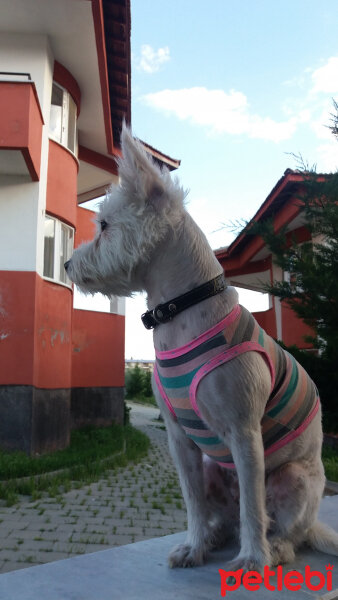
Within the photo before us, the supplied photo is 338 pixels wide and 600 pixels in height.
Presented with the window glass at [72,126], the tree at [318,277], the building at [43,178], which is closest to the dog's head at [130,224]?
the tree at [318,277]

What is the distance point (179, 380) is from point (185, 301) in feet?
1.04

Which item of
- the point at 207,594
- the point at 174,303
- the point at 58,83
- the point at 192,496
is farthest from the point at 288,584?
the point at 58,83

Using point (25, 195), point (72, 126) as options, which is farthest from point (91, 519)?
point (72, 126)

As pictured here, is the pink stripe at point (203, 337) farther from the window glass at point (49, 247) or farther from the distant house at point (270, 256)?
the window glass at point (49, 247)

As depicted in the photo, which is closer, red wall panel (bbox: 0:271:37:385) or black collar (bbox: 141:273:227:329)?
black collar (bbox: 141:273:227:329)

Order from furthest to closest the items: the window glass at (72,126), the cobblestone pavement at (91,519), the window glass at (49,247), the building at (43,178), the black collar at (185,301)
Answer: the window glass at (72,126), the window glass at (49,247), the building at (43,178), the cobblestone pavement at (91,519), the black collar at (185,301)

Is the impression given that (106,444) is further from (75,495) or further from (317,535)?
(317,535)

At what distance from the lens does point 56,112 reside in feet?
40.1

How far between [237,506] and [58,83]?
11743mm

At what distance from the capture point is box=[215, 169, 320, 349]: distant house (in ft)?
44.4

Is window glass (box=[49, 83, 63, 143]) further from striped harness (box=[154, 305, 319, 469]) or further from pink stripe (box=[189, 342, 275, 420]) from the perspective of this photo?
pink stripe (box=[189, 342, 275, 420])

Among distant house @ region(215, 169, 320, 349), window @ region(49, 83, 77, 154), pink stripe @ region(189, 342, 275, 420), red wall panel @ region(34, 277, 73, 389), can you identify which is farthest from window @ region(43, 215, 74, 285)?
pink stripe @ region(189, 342, 275, 420)

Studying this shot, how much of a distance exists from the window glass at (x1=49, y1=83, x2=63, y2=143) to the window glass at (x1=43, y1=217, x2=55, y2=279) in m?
2.20

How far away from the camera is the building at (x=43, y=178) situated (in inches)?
Result: 385
